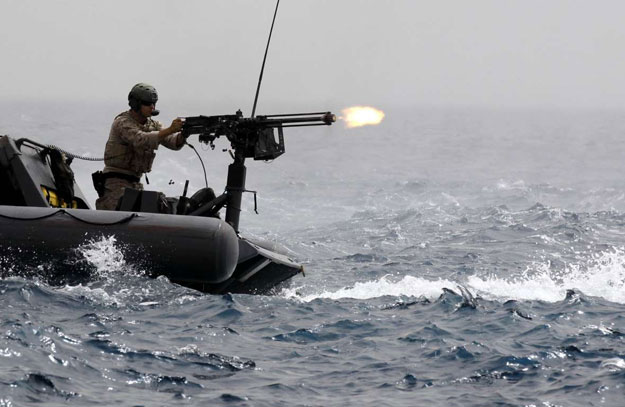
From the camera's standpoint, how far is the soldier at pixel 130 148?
1133cm

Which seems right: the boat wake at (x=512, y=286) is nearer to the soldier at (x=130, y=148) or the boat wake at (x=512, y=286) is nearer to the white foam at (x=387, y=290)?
the white foam at (x=387, y=290)

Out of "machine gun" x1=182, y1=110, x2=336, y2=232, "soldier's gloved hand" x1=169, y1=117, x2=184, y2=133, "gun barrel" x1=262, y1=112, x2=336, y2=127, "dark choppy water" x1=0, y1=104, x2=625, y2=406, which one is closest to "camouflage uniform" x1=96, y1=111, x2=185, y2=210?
"soldier's gloved hand" x1=169, y1=117, x2=184, y2=133

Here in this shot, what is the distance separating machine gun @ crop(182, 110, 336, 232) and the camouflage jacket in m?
0.32

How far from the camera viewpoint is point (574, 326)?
9.83 metres

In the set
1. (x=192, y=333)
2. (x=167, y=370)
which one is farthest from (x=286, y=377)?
(x=192, y=333)

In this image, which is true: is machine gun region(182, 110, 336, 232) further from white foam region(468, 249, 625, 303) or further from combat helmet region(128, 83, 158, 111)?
white foam region(468, 249, 625, 303)

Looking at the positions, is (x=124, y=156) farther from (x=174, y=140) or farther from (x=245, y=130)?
(x=245, y=130)

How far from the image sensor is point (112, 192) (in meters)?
11.5

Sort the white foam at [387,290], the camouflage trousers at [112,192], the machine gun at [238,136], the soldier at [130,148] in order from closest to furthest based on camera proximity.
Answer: the machine gun at [238,136]
the soldier at [130,148]
the camouflage trousers at [112,192]
the white foam at [387,290]

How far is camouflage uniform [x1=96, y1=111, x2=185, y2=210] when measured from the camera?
11328 mm

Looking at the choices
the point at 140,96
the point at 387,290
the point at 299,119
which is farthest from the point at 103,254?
the point at 387,290

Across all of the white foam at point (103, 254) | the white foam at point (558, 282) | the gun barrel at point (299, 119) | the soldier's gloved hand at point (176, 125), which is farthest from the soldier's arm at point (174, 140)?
the white foam at point (558, 282)

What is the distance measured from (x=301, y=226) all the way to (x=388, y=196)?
26.1 ft

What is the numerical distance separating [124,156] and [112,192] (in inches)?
15.9
